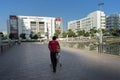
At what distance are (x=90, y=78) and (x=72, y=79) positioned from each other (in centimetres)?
69

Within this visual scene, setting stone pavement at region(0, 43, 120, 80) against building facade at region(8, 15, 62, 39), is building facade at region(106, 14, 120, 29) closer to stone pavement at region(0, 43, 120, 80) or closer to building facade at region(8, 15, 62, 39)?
building facade at region(8, 15, 62, 39)

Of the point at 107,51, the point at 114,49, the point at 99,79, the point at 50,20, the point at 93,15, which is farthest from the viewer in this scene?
the point at 50,20

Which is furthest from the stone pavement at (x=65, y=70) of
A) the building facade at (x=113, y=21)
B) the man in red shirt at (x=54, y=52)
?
the building facade at (x=113, y=21)

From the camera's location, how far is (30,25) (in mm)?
191500

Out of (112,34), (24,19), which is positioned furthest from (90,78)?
(24,19)

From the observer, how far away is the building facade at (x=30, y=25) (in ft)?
620

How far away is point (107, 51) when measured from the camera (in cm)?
2336

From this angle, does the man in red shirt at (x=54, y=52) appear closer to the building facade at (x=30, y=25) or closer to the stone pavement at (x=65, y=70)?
the stone pavement at (x=65, y=70)

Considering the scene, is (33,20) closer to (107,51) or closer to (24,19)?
(24,19)

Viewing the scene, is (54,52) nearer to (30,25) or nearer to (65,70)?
(65,70)

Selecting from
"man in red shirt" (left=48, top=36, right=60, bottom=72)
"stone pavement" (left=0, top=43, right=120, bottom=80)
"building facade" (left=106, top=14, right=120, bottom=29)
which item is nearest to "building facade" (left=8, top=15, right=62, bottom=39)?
"building facade" (left=106, top=14, right=120, bottom=29)

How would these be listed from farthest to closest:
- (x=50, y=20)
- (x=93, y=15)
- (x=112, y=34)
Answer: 1. (x=50, y=20)
2. (x=93, y=15)
3. (x=112, y=34)

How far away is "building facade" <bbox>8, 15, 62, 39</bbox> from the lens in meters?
189

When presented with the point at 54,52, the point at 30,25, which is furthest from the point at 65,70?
the point at 30,25
